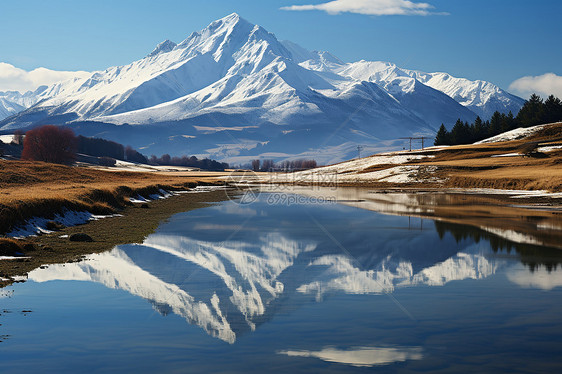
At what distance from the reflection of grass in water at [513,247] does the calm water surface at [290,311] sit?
Answer: 20cm

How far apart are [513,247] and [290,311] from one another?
1723cm

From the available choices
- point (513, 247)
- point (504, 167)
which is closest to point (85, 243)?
point (513, 247)

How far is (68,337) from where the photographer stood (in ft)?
45.5

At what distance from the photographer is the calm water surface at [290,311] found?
12459mm

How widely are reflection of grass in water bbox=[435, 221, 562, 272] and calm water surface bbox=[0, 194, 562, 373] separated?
0.64 feet

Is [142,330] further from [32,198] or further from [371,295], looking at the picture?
[32,198]

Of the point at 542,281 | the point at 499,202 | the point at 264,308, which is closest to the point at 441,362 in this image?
the point at 264,308

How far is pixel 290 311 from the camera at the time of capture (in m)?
16.6

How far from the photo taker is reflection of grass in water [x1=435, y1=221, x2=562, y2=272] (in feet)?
80.1

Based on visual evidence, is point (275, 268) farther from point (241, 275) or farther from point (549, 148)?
point (549, 148)

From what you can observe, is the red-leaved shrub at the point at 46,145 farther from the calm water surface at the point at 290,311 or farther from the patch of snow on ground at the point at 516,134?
the patch of snow on ground at the point at 516,134

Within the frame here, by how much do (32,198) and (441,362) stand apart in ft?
97.1
